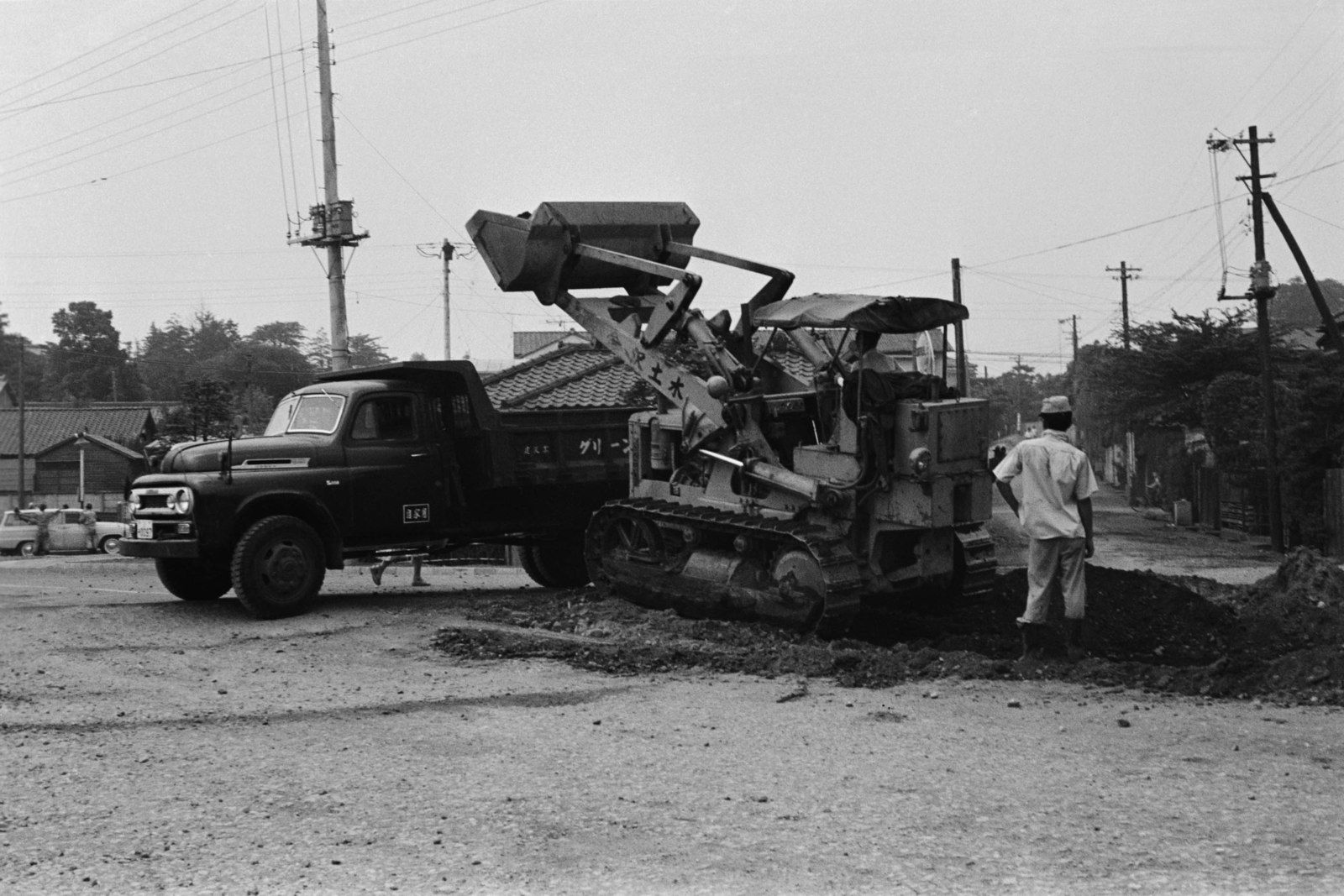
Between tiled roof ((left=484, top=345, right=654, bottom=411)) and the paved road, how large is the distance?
681 inches

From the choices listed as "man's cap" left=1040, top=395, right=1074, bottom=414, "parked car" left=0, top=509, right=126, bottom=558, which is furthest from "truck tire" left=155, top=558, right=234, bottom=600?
"parked car" left=0, top=509, right=126, bottom=558

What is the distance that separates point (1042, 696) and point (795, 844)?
352 centimetres

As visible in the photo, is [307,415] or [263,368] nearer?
[307,415]

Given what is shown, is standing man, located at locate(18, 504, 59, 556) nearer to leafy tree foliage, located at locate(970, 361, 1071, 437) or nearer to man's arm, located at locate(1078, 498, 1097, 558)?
man's arm, located at locate(1078, 498, 1097, 558)

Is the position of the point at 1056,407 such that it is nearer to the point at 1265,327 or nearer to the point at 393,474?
the point at 393,474

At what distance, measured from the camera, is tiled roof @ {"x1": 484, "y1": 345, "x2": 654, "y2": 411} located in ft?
92.5

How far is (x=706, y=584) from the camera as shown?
12.2m

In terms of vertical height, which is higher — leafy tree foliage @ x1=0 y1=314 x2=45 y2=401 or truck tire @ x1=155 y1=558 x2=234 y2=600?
leafy tree foliage @ x1=0 y1=314 x2=45 y2=401

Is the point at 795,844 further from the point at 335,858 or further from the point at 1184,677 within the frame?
the point at 1184,677

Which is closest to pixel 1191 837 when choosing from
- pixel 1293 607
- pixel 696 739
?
pixel 696 739

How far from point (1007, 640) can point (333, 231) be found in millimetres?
29631

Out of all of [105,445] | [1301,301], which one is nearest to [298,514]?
[105,445]

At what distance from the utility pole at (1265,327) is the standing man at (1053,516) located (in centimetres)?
2379

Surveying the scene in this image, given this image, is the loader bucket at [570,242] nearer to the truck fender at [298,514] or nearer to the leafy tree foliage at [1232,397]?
the truck fender at [298,514]
